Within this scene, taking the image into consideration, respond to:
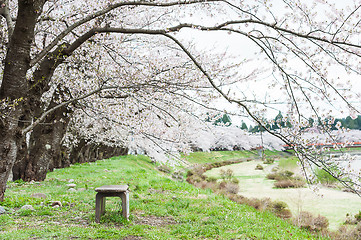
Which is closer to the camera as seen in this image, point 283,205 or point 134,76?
point 134,76

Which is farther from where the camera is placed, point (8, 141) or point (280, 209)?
point (280, 209)

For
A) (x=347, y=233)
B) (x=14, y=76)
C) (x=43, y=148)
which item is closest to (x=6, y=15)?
(x=14, y=76)

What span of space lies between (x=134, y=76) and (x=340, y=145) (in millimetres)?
6028

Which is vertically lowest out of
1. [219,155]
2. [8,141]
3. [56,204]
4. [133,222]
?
[133,222]

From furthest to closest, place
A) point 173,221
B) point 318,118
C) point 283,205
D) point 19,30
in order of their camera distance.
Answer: point 283,205 → point 173,221 → point 19,30 → point 318,118

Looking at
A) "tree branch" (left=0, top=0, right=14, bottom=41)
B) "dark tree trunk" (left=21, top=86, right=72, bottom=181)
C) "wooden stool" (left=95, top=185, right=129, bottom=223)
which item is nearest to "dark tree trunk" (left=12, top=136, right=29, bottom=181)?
"dark tree trunk" (left=21, top=86, right=72, bottom=181)

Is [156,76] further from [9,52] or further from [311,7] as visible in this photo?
[311,7]

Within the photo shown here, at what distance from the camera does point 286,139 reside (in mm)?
4922

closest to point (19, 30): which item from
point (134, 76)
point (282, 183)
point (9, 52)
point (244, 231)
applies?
point (9, 52)

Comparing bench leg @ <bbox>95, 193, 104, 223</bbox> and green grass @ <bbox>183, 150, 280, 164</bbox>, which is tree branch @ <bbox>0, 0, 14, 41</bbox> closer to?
bench leg @ <bbox>95, 193, 104, 223</bbox>

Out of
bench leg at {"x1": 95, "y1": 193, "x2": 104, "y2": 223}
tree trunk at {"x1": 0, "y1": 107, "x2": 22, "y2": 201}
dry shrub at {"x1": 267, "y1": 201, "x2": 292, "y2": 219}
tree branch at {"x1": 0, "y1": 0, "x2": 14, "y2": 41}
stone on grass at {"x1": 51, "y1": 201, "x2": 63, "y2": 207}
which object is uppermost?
tree branch at {"x1": 0, "y1": 0, "x2": 14, "y2": 41}

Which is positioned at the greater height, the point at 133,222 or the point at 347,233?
the point at 133,222

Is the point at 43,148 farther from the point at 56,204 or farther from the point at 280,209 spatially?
the point at 280,209

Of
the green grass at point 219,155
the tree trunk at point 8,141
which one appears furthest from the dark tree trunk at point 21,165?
the green grass at point 219,155
